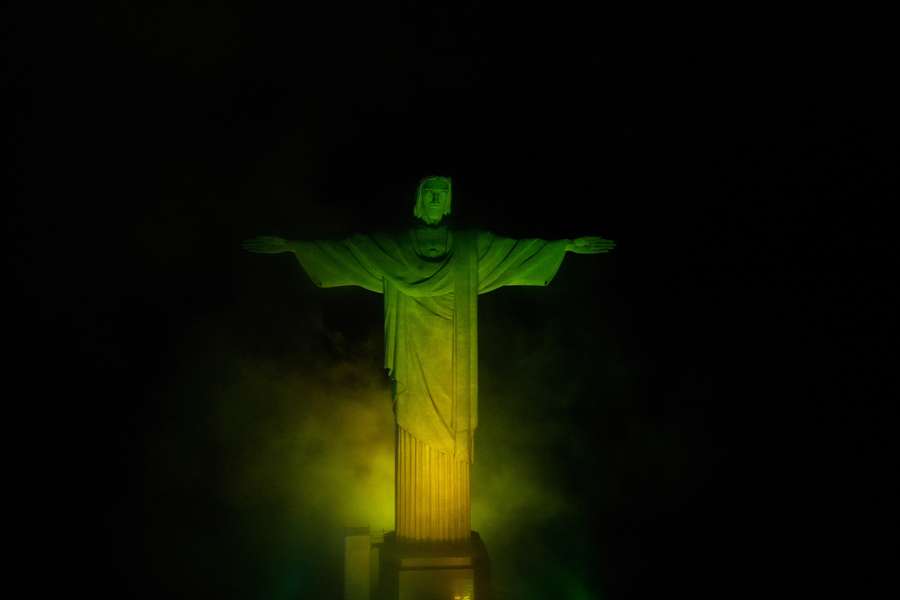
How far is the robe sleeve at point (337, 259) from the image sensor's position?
361 cm

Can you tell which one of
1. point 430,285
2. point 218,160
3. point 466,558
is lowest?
point 466,558

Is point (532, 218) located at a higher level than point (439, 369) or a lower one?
higher

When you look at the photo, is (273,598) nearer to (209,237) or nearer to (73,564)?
(73,564)

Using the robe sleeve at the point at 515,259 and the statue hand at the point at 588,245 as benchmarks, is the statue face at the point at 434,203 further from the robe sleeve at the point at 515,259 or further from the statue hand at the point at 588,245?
the statue hand at the point at 588,245

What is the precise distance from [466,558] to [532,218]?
7.44 ft

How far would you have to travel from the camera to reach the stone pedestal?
132 inches

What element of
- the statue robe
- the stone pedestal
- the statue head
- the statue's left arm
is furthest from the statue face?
the stone pedestal

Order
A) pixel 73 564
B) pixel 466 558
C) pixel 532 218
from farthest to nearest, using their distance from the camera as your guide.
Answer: pixel 532 218 < pixel 73 564 < pixel 466 558

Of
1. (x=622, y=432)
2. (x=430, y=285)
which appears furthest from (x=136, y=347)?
(x=622, y=432)

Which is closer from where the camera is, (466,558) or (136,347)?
(466,558)

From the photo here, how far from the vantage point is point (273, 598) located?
4.41m

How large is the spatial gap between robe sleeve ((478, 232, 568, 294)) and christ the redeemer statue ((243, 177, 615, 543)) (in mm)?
65

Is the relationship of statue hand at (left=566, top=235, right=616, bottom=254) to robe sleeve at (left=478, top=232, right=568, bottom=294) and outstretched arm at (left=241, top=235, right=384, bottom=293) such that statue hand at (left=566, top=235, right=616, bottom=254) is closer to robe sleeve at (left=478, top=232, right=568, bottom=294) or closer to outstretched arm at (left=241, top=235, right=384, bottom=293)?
robe sleeve at (left=478, top=232, right=568, bottom=294)

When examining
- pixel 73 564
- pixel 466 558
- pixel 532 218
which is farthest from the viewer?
pixel 532 218
